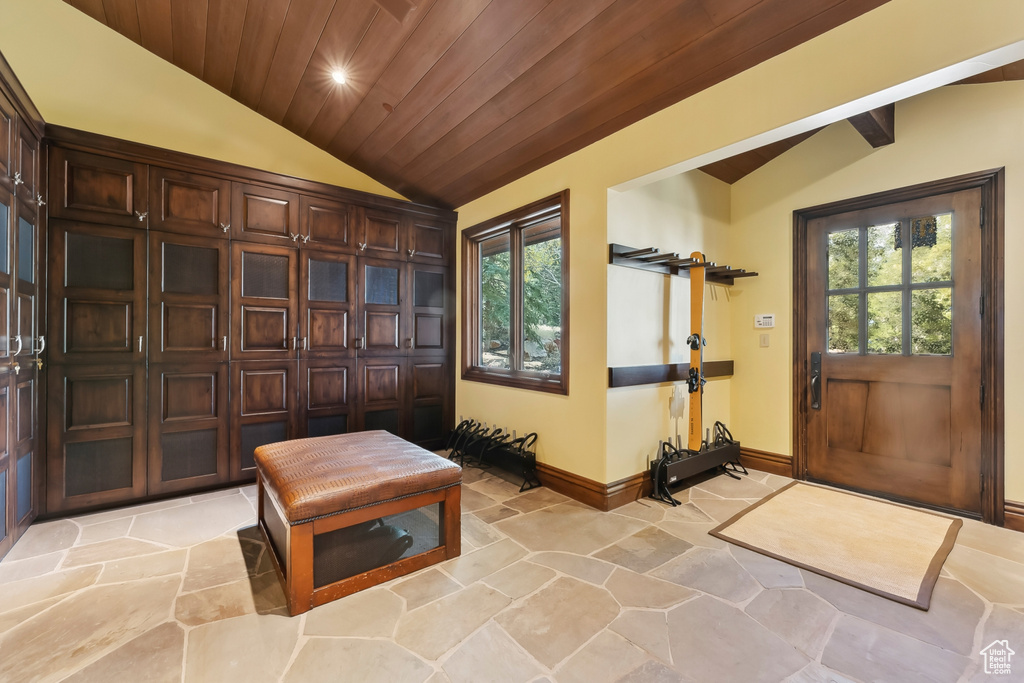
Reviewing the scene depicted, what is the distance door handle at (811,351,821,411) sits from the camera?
348 cm

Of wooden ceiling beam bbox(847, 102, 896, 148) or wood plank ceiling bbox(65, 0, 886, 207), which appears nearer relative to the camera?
wood plank ceiling bbox(65, 0, 886, 207)

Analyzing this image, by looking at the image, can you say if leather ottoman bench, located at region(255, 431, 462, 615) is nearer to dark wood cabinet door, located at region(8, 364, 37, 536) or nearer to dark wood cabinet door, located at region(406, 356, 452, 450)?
dark wood cabinet door, located at region(8, 364, 37, 536)

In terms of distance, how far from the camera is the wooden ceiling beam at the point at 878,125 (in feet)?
9.11

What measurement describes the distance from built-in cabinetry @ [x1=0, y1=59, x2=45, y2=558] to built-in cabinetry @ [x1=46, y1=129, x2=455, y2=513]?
105 mm

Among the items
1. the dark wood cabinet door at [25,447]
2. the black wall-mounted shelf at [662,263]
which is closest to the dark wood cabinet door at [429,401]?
the black wall-mounted shelf at [662,263]

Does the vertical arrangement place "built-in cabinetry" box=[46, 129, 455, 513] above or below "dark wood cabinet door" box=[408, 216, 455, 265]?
below

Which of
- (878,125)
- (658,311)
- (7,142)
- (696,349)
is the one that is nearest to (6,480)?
(7,142)

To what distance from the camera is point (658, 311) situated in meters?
3.32

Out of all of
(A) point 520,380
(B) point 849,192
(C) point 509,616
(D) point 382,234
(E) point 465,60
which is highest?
(E) point 465,60

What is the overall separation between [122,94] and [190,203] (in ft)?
3.25

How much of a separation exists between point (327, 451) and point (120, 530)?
4.73ft

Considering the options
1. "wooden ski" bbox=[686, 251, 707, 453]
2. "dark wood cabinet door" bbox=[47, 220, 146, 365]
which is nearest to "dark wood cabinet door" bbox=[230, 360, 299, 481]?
"dark wood cabinet door" bbox=[47, 220, 146, 365]

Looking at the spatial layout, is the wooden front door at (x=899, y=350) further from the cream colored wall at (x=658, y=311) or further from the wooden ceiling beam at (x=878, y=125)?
the cream colored wall at (x=658, y=311)

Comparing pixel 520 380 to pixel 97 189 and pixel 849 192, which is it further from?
pixel 97 189
